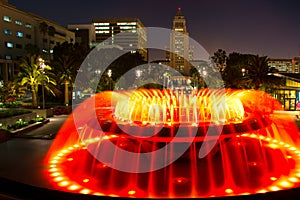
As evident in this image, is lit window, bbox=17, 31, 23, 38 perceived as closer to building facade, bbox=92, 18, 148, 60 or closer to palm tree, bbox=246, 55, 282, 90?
palm tree, bbox=246, 55, 282, 90

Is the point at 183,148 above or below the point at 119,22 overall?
below

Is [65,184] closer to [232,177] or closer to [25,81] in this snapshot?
[232,177]

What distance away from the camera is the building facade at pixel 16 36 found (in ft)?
190

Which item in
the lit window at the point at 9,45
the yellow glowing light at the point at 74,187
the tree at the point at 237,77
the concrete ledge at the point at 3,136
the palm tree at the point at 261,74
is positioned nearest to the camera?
the yellow glowing light at the point at 74,187

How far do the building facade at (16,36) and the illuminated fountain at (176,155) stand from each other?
4625cm

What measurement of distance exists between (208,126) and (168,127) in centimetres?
148

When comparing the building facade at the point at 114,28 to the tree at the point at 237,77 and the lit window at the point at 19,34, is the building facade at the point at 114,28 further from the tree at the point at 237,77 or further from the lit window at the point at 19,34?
the tree at the point at 237,77

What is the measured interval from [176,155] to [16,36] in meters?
61.7

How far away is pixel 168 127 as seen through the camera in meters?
10.6

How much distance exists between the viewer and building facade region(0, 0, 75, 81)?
58062 millimetres

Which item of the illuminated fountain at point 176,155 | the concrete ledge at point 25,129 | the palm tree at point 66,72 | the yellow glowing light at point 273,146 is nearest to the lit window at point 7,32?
the palm tree at point 66,72

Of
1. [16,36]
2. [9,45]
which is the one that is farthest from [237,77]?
[16,36]

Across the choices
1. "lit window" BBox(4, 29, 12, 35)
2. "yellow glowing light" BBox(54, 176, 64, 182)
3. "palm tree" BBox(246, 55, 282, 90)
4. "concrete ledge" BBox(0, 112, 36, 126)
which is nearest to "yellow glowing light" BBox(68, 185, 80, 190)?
"yellow glowing light" BBox(54, 176, 64, 182)

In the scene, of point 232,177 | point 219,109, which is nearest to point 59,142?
point 219,109
